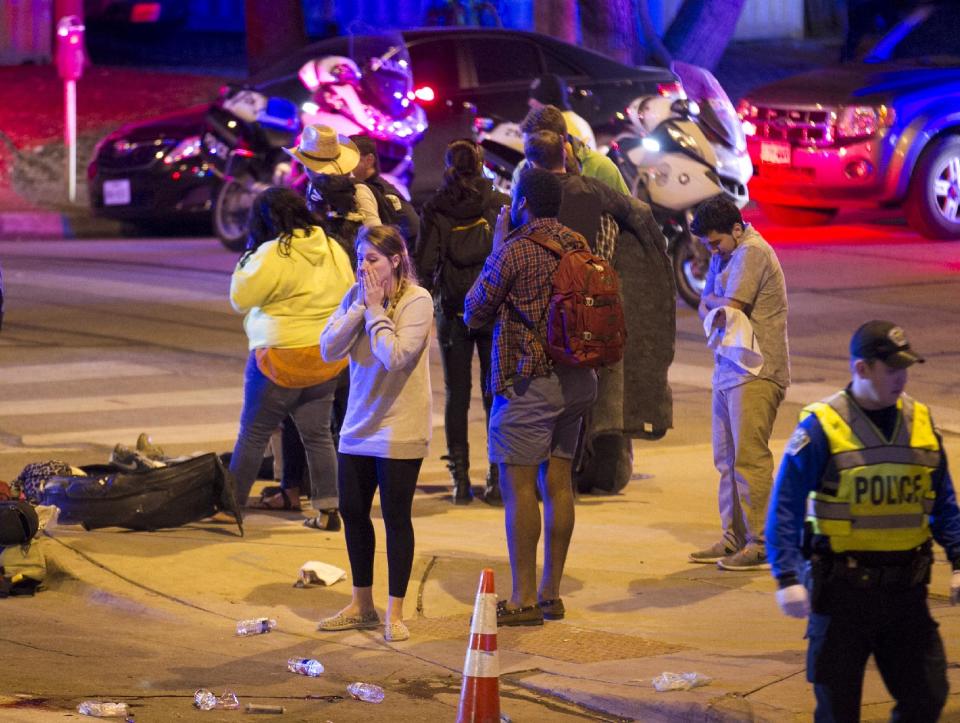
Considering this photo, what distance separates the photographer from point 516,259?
725 centimetres

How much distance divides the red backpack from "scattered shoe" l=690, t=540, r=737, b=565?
64.3 inches

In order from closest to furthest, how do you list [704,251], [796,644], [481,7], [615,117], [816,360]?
[796,644] → [816,360] → [704,251] → [615,117] → [481,7]

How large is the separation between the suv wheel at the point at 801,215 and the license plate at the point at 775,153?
1114mm

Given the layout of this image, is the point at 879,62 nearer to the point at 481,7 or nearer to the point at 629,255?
the point at 481,7

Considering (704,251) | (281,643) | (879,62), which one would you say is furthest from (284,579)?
(879,62)

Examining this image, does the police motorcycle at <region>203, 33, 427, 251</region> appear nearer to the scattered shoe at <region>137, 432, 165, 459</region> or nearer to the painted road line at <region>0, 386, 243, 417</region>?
the painted road line at <region>0, 386, 243, 417</region>

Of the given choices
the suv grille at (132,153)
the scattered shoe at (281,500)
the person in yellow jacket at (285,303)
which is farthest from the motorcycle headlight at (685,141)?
the person in yellow jacket at (285,303)

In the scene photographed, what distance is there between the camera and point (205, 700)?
21.6ft

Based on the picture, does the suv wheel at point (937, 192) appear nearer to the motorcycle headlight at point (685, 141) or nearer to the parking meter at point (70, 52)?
the motorcycle headlight at point (685, 141)

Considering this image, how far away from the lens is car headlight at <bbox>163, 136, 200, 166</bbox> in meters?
19.1

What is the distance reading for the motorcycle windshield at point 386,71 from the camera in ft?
56.3

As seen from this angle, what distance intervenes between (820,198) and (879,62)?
5.65 ft

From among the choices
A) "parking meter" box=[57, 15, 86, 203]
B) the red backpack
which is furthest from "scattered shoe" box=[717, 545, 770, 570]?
"parking meter" box=[57, 15, 86, 203]

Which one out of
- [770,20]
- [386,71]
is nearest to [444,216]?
[386,71]
